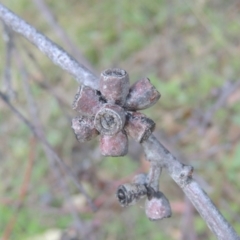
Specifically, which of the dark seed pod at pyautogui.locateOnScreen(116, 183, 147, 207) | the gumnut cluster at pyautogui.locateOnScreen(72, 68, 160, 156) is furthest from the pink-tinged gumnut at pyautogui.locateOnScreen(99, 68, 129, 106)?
the dark seed pod at pyautogui.locateOnScreen(116, 183, 147, 207)

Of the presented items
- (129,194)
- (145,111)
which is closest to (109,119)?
(129,194)

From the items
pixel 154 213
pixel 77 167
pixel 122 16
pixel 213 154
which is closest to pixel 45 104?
pixel 77 167

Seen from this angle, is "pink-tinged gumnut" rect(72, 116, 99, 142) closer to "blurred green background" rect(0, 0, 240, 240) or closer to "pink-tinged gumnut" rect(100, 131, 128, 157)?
"pink-tinged gumnut" rect(100, 131, 128, 157)

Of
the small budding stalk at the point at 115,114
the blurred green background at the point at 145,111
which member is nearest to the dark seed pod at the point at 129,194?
the small budding stalk at the point at 115,114

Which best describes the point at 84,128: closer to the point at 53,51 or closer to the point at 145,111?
the point at 53,51

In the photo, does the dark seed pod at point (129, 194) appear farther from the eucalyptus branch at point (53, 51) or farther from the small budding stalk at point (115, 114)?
the eucalyptus branch at point (53, 51)

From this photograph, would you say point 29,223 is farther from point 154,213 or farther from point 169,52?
point 154,213
